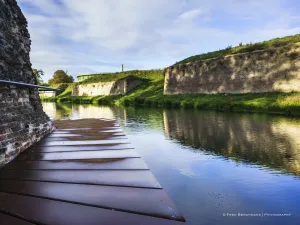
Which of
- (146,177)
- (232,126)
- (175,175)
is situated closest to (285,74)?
(232,126)

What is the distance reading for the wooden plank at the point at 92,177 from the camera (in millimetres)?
4422

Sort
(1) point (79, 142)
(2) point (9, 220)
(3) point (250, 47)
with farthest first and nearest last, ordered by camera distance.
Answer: (3) point (250, 47) < (1) point (79, 142) < (2) point (9, 220)

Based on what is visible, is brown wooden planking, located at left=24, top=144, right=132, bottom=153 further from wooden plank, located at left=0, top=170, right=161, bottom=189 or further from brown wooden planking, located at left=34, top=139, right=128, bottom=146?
wooden plank, located at left=0, top=170, right=161, bottom=189

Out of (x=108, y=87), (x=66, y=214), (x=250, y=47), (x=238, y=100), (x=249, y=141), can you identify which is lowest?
(x=249, y=141)

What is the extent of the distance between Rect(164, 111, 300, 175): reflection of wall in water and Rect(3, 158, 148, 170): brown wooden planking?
3.72m

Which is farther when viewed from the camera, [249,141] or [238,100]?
[238,100]

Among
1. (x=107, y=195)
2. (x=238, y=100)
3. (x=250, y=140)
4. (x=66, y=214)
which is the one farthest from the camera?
(x=238, y=100)

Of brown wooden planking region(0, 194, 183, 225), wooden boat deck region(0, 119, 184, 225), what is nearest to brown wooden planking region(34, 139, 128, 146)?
wooden boat deck region(0, 119, 184, 225)

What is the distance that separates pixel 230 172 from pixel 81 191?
12.9ft

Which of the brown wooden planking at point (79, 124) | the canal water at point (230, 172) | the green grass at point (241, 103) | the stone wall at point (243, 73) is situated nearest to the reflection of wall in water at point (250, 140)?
the canal water at point (230, 172)

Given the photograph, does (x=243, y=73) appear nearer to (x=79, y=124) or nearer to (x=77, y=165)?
(x=79, y=124)

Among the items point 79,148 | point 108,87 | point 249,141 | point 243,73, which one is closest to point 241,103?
point 243,73

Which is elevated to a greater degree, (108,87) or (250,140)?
(108,87)

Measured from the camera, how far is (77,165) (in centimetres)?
537
